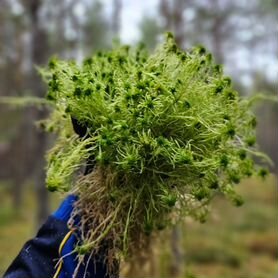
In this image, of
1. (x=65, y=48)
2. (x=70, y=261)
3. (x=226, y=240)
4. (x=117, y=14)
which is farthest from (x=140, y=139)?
(x=117, y=14)

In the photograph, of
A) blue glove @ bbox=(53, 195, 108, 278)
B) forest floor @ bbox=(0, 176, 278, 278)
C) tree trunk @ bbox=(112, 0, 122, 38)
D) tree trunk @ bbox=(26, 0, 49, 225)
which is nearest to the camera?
blue glove @ bbox=(53, 195, 108, 278)

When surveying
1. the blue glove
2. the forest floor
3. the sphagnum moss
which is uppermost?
the sphagnum moss

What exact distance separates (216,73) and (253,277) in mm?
5655

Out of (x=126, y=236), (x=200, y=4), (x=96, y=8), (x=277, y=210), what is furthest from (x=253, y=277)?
(x=96, y=8)

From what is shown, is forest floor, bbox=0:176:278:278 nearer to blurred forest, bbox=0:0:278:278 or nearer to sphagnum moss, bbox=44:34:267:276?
blurred forest, bbox=0:0:278:278

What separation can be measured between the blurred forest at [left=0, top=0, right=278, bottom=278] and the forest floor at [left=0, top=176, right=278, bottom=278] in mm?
64

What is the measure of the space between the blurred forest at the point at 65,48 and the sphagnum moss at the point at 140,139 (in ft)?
2.14

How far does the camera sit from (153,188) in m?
1.12

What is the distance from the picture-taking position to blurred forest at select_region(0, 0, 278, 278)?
18.6ft

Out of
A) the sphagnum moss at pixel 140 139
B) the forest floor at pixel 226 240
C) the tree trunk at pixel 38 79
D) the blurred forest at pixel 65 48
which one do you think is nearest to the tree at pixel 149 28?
the blurred forest at pixel 65 48

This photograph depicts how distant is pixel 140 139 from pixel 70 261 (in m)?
0.31

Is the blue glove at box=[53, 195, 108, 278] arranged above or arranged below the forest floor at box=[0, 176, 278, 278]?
above

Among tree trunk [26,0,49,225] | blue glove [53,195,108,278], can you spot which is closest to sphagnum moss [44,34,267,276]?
blue glove [53,195,108,278]

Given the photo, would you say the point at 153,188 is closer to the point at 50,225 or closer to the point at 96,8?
the point at 50,225
